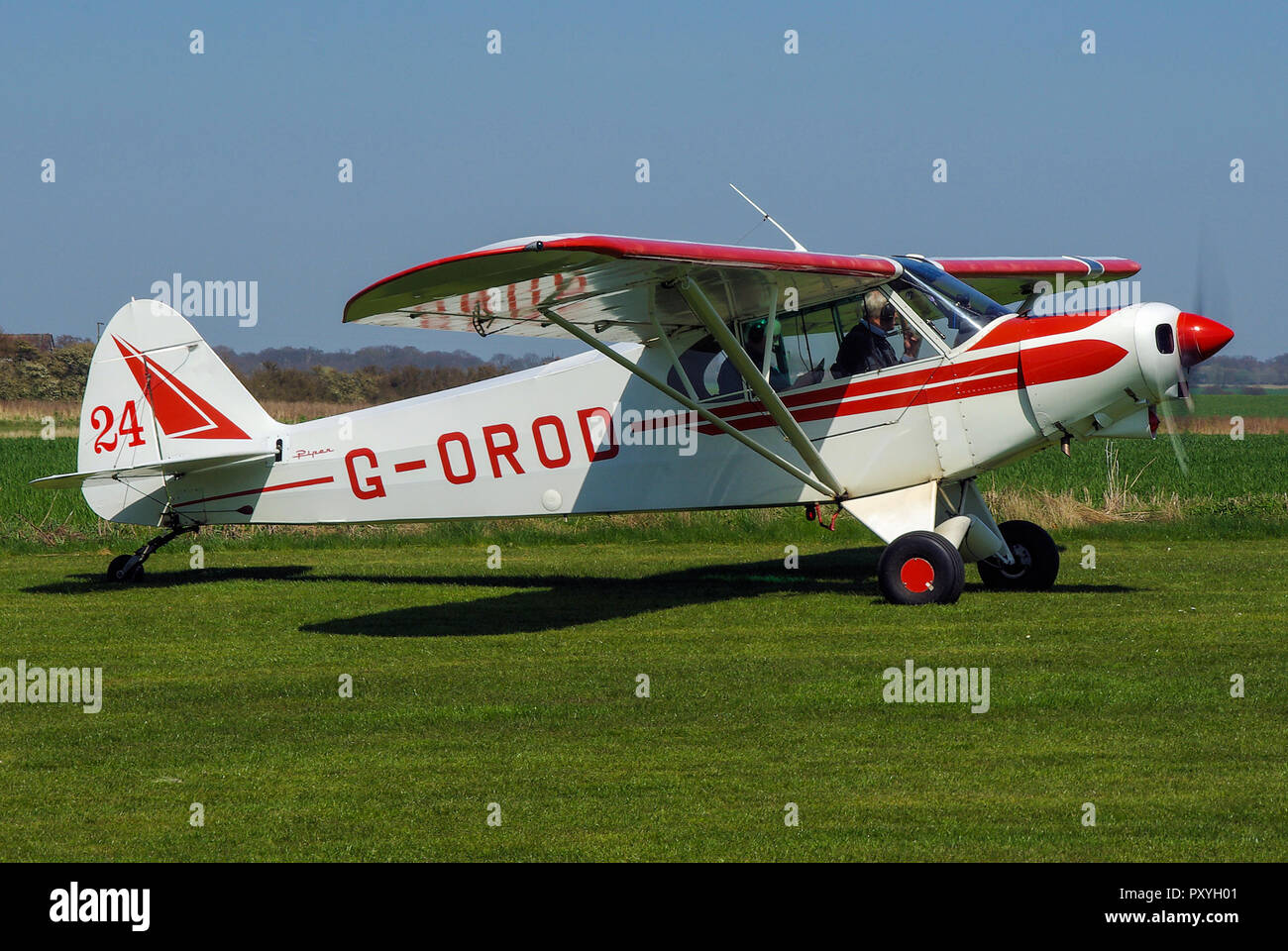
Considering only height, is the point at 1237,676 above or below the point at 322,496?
below

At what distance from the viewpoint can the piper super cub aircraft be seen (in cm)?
1085

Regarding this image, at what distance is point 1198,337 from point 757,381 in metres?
3.45

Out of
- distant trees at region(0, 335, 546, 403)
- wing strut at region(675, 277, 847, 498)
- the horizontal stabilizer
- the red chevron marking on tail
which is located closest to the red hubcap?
wing strut at region(675, 277, 847, 498)

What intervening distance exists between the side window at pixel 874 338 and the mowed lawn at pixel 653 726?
81.0 inches

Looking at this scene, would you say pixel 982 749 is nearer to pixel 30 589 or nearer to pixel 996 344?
pixel 996 344

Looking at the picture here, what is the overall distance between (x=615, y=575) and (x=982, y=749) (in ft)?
27.3

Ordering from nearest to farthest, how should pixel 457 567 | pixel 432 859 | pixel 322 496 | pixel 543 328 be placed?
pixel 432 859 < pixel 543 328 < pixel 322 496 < pixel 457 567

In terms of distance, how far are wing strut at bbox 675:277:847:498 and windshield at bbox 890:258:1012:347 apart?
1.43 meters

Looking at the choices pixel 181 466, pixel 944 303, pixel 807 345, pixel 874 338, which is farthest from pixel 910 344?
pixel 181 466

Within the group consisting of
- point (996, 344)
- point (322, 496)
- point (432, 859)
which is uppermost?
point (996, 344)

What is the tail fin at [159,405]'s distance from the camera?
14.7 meters

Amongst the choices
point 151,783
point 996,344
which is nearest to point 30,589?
point 151,783
